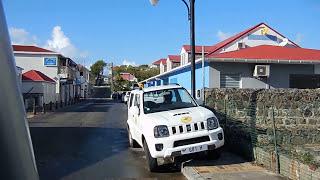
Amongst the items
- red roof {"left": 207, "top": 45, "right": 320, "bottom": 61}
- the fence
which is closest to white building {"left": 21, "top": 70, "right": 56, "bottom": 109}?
red roof {"left": 207, "top": 45, "right": 320, "bottom": 61}

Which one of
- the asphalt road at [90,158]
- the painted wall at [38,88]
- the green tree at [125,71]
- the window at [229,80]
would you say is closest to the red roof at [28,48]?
the painted wall at [38,88]

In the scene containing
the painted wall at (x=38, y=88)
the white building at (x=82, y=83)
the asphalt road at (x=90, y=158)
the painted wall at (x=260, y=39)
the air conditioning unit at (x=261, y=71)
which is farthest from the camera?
the white building at (x=82, y=83)

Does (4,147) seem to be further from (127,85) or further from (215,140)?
(127,85)

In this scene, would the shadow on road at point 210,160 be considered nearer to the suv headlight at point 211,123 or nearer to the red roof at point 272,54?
the suv headlight at point 211,123

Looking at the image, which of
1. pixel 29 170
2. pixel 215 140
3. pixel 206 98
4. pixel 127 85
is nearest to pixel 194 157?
pixel 215 140

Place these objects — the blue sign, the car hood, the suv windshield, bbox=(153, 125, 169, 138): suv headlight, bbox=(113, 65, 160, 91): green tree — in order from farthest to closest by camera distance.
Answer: bbox=(113, 65, 160, 91): green tree, the blue sign, the suv windshield, the car hood, bbox=(153, 125, 169, 138): suv headlight

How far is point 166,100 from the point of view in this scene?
1334 centimetres

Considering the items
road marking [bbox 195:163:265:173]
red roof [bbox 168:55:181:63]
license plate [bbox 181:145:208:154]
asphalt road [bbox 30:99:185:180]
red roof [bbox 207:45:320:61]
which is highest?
red roof [bbox 168:55:181:63]

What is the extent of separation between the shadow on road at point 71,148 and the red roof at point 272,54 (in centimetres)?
808

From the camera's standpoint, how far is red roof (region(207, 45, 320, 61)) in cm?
2686

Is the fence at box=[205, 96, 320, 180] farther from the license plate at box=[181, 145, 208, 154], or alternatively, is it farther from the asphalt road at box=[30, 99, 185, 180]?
the asphalt road at box=[30, 99, 185, 180]

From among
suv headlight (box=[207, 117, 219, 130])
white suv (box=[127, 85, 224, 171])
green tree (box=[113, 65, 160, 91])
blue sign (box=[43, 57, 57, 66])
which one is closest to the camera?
white suv (box=[127, 85, 224, 171])

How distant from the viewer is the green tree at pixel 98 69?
15125cm

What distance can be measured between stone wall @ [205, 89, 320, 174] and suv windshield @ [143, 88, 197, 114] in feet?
5.24
